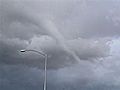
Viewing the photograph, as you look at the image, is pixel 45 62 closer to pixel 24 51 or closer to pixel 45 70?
pixel 45 70

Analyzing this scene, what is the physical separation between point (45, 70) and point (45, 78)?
1.02 meters

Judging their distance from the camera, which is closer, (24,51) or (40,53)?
(24,51)

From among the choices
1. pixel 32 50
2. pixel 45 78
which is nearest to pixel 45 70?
pixel 45 78

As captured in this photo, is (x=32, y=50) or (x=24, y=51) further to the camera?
(x=32, y=50)

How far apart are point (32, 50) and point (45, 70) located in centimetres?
304

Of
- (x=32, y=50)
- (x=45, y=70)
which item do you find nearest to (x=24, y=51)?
(x=32, y=50)

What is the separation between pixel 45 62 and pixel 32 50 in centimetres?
226

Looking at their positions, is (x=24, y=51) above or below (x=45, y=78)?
above

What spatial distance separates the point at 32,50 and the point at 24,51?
2196 mm

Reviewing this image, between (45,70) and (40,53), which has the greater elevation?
(40,53)

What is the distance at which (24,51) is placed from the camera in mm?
27828

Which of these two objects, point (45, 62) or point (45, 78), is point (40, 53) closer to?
point (45, 62)

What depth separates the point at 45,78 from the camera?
29609mm

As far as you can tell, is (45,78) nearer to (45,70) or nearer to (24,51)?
(45,70)
